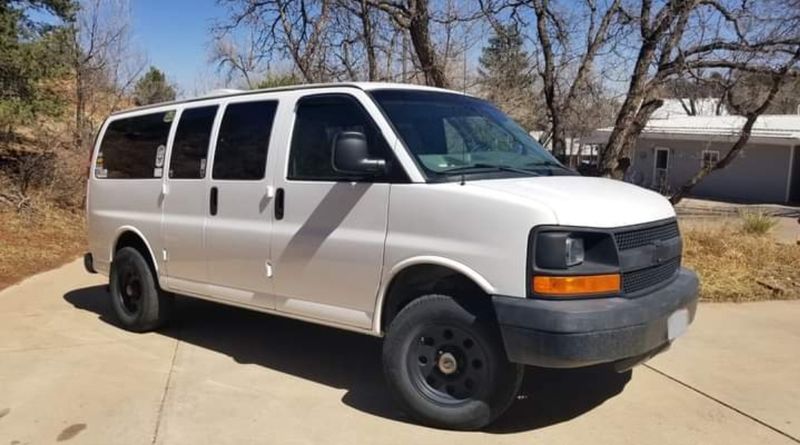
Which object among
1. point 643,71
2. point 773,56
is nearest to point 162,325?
point 643,71

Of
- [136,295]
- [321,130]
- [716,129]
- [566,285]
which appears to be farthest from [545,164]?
[716,129]

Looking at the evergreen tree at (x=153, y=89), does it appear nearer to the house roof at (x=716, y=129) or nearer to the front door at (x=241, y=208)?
the house roof at (x=716, y=129)

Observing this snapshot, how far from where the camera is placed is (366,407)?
Answer: 16.0 ft

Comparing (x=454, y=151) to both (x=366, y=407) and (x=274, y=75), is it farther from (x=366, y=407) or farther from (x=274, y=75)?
(x=274, y=75)

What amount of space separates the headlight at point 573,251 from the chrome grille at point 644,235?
23 centimetres

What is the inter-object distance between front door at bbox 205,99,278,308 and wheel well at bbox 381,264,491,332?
43.0 inches

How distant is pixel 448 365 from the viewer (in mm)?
4379

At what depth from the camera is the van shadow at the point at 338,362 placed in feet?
15.8

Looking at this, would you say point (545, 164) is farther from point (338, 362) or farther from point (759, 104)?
point (759, 104)

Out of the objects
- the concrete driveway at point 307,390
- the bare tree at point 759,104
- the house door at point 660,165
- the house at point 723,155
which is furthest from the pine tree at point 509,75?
the house door at point 660,165

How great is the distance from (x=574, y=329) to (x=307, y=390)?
85.2 inches

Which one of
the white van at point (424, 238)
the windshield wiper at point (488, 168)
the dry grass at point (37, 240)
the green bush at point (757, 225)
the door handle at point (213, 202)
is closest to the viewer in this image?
the white van at point (424, 238)

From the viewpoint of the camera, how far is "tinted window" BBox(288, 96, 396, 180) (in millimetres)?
4836

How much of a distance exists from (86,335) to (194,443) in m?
2.92
